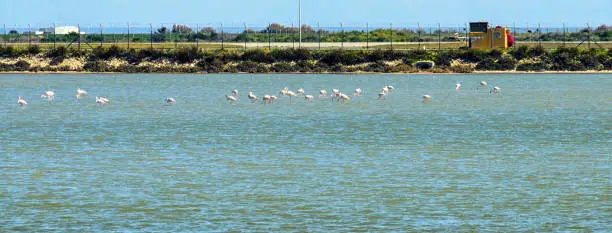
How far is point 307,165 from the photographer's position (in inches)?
1224

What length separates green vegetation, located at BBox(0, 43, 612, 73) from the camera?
92.1 metres

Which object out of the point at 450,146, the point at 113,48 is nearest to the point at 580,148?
the point at 450,146

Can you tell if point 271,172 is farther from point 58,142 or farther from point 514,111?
point 514,111

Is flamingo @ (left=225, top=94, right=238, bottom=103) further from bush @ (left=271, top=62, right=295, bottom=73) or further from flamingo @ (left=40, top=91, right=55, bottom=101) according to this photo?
bush @ (left=271, top=62, right=295, bottom=73)

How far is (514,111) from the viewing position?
53.2m

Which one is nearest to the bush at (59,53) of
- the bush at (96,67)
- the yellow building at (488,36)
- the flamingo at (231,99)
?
the bush at (96,67)

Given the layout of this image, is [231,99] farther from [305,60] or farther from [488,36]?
[488,36]

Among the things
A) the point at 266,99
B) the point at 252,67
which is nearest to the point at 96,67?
the point at 252,67

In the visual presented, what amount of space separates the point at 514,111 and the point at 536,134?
12.2 m

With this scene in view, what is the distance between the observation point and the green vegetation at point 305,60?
302 feet

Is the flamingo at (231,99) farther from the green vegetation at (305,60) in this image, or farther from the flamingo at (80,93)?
the green vegetation at (305,60)

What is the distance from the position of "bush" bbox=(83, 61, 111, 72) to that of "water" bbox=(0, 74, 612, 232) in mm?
33109

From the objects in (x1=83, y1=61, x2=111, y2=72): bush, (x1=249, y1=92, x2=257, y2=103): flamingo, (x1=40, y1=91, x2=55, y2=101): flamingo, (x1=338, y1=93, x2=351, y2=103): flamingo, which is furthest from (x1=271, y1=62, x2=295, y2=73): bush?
(x1=338, y1=93, x2=351, y2=103): flamingo

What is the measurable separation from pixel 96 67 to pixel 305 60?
53.7ft
